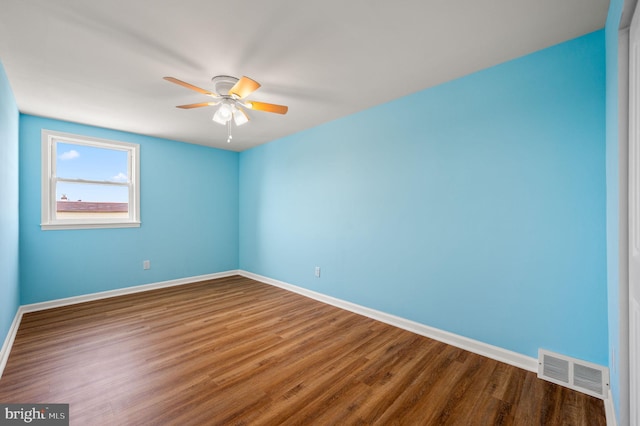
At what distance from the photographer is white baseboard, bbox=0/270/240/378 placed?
2.29 m

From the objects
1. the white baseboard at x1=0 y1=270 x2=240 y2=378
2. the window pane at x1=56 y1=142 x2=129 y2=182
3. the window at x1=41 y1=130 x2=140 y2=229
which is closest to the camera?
the white baseboard at x1=0 y1=270 x2=240 y2=378

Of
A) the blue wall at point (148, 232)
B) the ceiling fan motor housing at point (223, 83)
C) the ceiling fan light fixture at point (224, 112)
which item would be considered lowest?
the blue wall at point (148, 232)

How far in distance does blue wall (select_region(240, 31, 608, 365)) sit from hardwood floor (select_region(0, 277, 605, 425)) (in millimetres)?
403

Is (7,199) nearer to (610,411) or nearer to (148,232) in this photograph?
(148,232)

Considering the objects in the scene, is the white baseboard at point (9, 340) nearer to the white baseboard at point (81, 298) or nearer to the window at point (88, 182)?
the white baseboard at point (81, 298)

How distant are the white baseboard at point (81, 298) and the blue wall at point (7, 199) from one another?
0.39 feet

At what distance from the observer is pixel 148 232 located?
4238 mm

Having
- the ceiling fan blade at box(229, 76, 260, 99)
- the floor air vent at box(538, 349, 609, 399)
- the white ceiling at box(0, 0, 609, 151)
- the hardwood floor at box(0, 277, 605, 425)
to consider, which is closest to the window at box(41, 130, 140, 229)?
the white ceiling at box(0, 0, 609, 151)

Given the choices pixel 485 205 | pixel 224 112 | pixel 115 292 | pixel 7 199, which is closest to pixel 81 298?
pixel 115 292

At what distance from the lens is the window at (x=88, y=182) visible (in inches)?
136

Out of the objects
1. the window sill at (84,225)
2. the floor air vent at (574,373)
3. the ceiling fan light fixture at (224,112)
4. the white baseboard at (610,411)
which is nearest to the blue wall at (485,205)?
the floor air vent at (574,373)

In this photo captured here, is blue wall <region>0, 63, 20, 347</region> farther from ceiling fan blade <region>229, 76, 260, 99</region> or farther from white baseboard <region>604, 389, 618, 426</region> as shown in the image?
white baseboard <region>604, 389, 618, 426</region>

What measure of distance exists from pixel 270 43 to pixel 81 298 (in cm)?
405

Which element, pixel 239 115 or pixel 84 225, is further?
pixel 84 225
